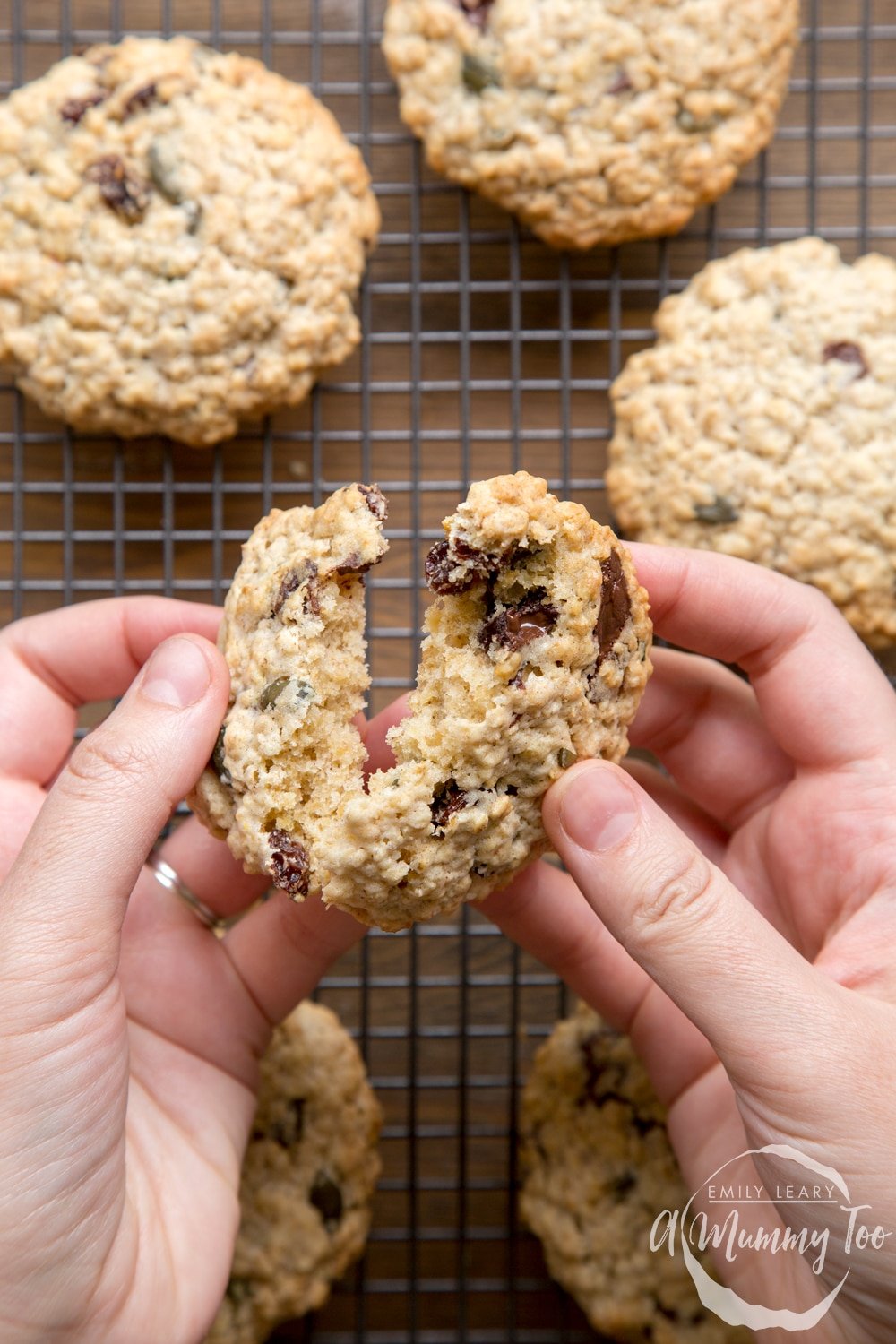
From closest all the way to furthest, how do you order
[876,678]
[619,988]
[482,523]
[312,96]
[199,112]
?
[482,523] < [876,678] < [619,988] < [199,112] < [312,96]

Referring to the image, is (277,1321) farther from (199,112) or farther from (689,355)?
(199,112)

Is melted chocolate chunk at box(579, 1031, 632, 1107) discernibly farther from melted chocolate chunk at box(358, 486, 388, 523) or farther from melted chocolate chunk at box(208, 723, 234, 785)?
melted chocolate chunk at box(358, 486, 388, 523)

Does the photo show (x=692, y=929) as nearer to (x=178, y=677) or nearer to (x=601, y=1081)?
(x=178, y=677)

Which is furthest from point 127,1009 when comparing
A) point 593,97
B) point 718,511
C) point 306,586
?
point 593,97

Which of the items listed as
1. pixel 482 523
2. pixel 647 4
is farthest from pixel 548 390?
pixel 482 523

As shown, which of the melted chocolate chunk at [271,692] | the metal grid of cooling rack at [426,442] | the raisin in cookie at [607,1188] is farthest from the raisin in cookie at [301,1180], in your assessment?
the melted chocolate chunk at [271,692]

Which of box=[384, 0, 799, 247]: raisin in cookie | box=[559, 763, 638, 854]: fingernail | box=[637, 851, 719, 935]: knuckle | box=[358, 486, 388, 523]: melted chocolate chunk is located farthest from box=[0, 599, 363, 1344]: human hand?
box=[384, 0, 799, 247]: raisin in cookie

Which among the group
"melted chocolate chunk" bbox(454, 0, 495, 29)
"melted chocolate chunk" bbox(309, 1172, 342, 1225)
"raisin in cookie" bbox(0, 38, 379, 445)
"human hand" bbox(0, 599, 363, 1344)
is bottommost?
"melted chocolate chunk" bbox(309, 1172, 342, 1225)
